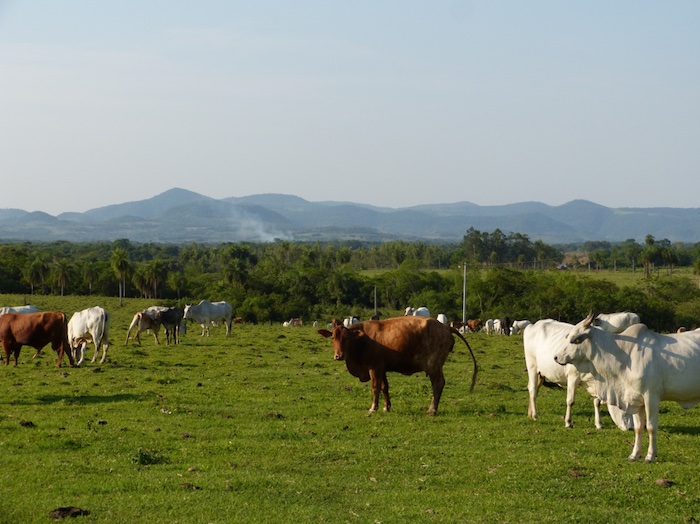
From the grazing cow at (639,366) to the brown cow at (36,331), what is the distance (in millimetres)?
17674

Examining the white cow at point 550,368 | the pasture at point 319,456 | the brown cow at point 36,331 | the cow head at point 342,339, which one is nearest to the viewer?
the pasture at point 319,456

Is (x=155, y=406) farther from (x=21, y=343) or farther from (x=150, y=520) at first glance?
(x=21, y=343)

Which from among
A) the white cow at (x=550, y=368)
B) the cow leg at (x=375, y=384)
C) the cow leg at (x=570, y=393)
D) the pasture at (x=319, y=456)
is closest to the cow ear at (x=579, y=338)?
the pasture at (x=319, y=456)

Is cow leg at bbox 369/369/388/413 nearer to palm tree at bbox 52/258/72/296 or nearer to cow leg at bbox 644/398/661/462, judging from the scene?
cow leg at bbox 644/398/661/462

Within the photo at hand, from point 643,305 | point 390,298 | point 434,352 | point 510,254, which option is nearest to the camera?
point 434,352

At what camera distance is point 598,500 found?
10.4m

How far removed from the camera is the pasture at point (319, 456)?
33.7ft

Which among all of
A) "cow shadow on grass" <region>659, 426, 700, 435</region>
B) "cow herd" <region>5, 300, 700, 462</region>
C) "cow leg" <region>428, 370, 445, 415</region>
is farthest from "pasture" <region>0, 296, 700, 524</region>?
"cow herd" <region>5, 300, 700, 462</region>

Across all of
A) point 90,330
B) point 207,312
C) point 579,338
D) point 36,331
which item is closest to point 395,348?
point 579,338

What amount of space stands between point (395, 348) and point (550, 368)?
3.31 meters

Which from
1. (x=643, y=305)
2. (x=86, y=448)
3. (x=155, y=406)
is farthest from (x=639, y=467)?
(x=643, y=305)

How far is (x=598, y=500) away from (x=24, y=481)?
25.6 ft

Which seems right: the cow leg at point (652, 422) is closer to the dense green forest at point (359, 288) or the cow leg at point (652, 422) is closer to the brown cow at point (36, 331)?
the brown cow at point (36, 331)

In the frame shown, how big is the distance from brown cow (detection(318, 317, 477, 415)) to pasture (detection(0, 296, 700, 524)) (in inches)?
35.3
